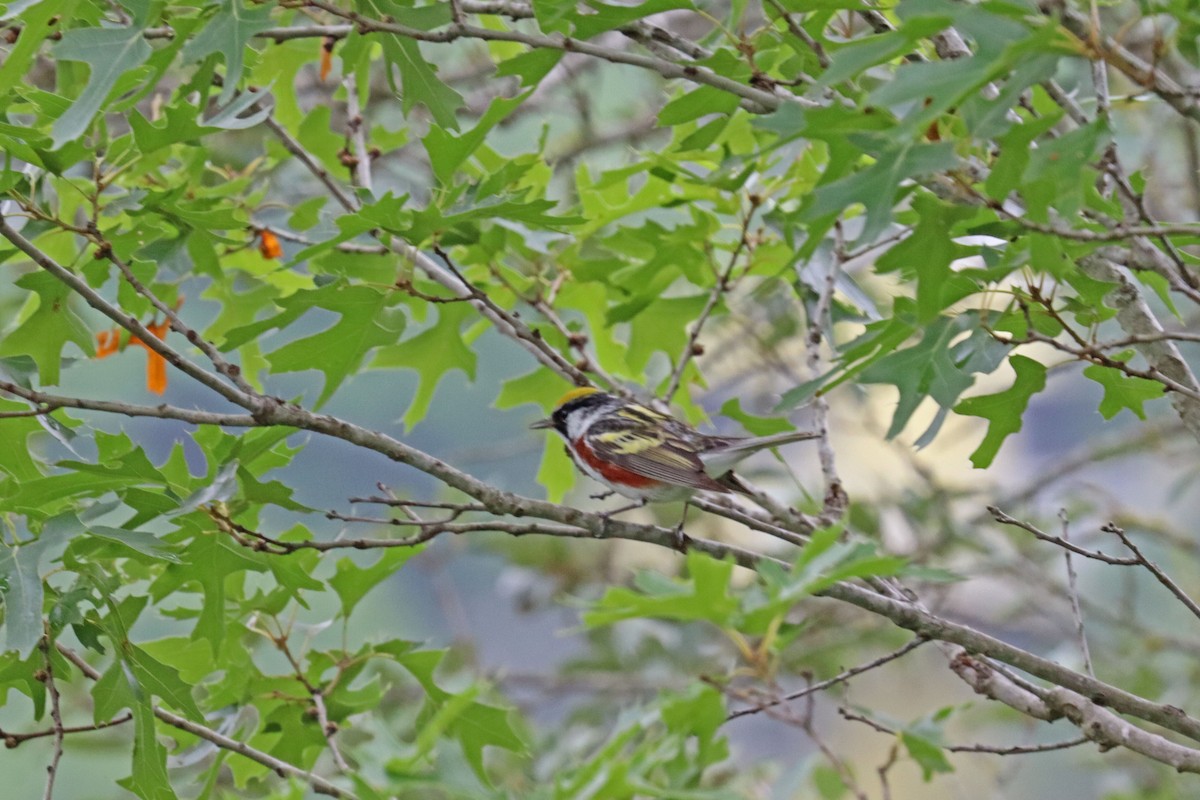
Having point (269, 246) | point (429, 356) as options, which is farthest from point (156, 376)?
point (429, 356)

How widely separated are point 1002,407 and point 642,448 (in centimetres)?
111

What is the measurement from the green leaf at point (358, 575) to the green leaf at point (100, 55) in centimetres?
109

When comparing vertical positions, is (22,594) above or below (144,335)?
below

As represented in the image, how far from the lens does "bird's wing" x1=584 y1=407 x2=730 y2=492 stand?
300 cm

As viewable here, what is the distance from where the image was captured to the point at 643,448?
3.24m

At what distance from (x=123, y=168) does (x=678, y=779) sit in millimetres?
1626

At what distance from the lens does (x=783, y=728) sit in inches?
363

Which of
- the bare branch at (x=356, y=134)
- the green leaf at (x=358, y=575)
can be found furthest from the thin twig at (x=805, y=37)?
the bare branch at (x=356, y=134)

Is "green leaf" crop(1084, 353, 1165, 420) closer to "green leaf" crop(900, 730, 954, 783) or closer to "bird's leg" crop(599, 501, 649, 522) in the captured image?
"green leaf" crop(900, 730, 954, 783)

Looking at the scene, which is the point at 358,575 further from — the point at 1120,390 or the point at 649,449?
the point at 1120,390

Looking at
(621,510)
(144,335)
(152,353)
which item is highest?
(144,335)

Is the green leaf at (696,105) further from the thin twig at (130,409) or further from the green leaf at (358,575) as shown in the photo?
the green leaf at (358,575)

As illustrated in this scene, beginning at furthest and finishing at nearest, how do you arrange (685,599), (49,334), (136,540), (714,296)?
(714,296) < (49,334) < (136,540) < (685,599)

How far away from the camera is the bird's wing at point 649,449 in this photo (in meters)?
3.00
